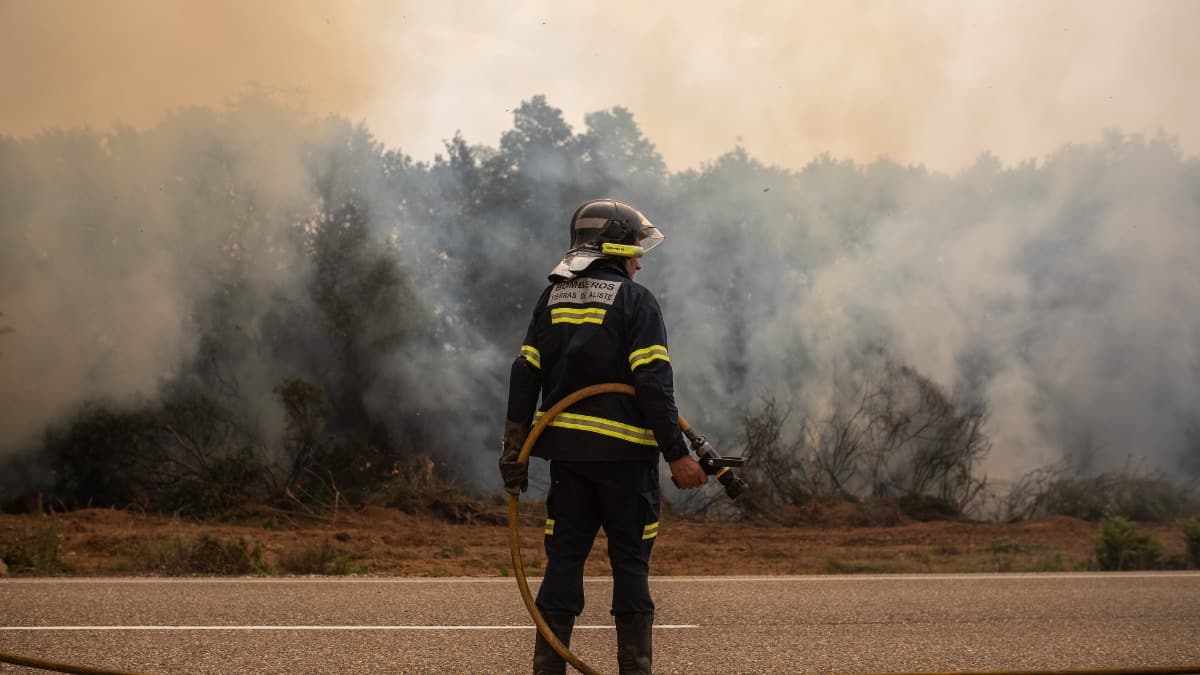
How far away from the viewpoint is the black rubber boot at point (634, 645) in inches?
156

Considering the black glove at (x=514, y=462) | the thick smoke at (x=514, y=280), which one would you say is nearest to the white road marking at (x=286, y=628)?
the black glove at (x=514, y=462)

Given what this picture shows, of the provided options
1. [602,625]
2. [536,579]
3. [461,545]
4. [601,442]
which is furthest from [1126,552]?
[601,442]

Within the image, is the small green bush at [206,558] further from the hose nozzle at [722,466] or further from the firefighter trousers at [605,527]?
the hose nozzle at [722,466]

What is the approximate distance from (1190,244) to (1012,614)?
12877mm

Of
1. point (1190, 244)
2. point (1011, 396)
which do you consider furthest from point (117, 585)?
point (1190, 244)

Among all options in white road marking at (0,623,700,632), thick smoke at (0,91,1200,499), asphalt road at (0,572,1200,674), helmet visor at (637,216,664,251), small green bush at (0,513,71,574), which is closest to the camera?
helmet visor at (637,216,664,251)

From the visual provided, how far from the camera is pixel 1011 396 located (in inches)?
642

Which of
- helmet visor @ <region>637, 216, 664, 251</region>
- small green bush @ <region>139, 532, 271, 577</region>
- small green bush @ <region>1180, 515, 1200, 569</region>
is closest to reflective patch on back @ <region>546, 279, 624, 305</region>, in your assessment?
helmet visor @ <region>637, 216, 664, 251</region>

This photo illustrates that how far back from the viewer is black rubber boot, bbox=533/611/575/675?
394 cm

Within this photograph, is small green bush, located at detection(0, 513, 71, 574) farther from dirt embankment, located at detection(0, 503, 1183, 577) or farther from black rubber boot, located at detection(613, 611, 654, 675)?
black rubber boot, located at detection(613, 611, 654, 675)

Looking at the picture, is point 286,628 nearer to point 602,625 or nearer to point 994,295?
point 602,625

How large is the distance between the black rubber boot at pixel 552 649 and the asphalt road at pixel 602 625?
0.90m

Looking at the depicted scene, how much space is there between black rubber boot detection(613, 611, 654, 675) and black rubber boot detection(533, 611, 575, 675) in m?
0.19

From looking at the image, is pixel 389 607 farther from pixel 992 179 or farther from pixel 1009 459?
pixel 992 179
